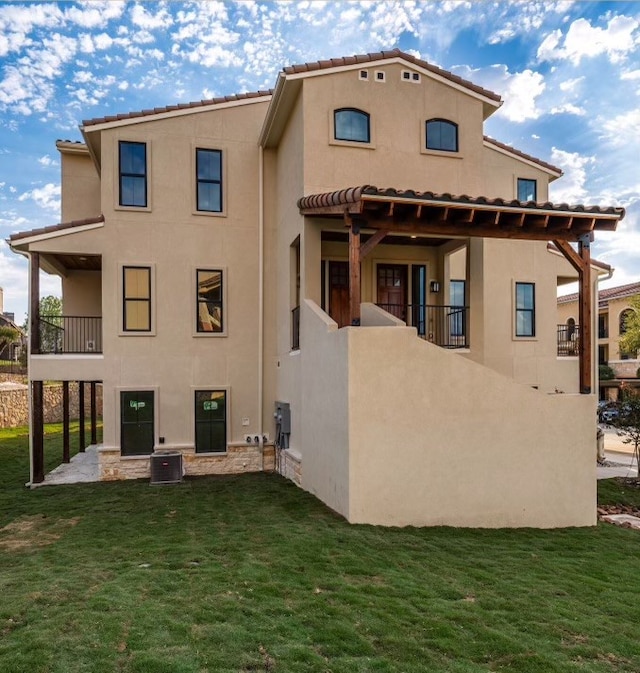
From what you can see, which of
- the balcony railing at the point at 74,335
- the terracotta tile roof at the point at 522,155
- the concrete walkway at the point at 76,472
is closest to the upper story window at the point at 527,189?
the terracotta tile roof at the point at 522,155

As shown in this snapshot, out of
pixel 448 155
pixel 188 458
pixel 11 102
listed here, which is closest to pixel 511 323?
pixel 448 155

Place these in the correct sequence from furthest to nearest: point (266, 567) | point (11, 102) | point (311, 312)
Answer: point (11, 102), point (311, 312), point (266, 567)

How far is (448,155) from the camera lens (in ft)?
37.7

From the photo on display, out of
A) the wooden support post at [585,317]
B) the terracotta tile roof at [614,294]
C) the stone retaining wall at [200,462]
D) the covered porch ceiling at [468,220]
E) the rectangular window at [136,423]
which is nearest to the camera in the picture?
the covered porch ceiling at [468,220]

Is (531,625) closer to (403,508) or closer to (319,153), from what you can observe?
(403,508)

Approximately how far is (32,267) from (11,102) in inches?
275

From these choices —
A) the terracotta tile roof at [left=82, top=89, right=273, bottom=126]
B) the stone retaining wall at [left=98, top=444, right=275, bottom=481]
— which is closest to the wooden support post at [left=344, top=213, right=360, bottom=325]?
the stone retaining wall at [left=98, top=444, right=275, bottom=481]

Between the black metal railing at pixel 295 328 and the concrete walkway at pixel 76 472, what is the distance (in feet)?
18.9

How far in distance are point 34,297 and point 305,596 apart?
1042cm

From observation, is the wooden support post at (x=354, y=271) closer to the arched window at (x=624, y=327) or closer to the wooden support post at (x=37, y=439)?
the wooden support post at (x=37, y=439)

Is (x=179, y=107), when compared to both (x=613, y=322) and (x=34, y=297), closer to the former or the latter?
(x=34, y=297)

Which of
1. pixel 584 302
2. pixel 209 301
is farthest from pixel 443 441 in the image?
pixel 209 301

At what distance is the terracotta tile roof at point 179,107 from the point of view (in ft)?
41.0

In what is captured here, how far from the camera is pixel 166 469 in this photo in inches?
482
